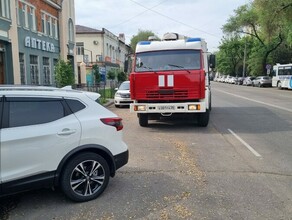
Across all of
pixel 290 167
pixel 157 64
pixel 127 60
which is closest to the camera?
pixel 290 167

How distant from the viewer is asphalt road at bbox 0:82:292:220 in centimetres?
441

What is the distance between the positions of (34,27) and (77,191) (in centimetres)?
2266

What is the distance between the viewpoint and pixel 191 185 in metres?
5.41

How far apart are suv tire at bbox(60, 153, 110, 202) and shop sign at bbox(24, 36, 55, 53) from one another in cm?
2026

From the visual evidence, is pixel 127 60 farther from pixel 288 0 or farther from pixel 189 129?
pixel 288 0

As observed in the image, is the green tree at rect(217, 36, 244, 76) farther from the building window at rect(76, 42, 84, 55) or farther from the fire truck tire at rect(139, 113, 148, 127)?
the fire truck tire at rect(139, 113, 148, 127)

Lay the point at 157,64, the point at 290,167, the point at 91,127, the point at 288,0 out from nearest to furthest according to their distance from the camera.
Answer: the point at 91,127, the point at 290,167, the point at 157,64, the point at 288,0

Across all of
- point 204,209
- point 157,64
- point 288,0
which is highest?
point 288,0

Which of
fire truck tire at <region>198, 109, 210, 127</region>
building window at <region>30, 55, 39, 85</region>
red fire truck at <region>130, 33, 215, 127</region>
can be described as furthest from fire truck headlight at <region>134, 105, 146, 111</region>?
building window at <region>30, 55, 39, 85</region>

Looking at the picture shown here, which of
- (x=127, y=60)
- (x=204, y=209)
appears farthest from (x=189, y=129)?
(x=204, y=209)

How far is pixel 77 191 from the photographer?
4.77 metres

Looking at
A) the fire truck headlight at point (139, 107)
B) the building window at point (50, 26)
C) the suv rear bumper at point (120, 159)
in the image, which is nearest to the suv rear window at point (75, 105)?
the suv rear bumper at point (120, 159)

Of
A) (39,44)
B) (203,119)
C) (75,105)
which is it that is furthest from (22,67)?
(75,105)

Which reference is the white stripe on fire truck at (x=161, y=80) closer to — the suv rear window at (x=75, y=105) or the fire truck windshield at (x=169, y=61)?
the fire truck windshield at (x=169, y=61)
